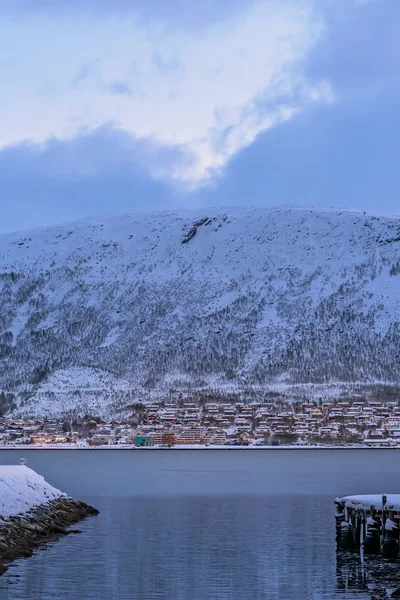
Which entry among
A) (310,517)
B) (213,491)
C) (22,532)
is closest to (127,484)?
(213,491)

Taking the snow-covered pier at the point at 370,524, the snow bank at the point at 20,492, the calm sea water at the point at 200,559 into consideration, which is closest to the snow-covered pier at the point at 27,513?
the snow bank at the point at 20,492

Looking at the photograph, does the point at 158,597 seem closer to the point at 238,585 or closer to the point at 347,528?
the point at 238,585

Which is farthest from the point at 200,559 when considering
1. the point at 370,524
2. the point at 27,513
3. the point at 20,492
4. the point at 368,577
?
the point at 20,492

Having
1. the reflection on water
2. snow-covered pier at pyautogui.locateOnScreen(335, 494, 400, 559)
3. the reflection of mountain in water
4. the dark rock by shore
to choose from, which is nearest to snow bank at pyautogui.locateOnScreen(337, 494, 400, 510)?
snow-covered pier at pyautogui.locateOnScreen(335, 494, 400, 559)

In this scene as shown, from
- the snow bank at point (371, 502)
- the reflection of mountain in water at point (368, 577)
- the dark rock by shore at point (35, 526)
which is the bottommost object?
the reflection of mountain in water at point (368, 577)

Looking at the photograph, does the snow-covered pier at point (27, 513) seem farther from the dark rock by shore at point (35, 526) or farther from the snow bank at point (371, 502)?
the snow bank at point (371, 502)

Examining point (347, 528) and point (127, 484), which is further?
point (127, 484)

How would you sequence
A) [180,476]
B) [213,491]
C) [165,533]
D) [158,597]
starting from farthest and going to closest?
[180,476] < [213,491] < [165,533] < [158,597]

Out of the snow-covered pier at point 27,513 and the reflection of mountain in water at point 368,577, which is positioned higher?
the snow-covered pier at point 27,513
